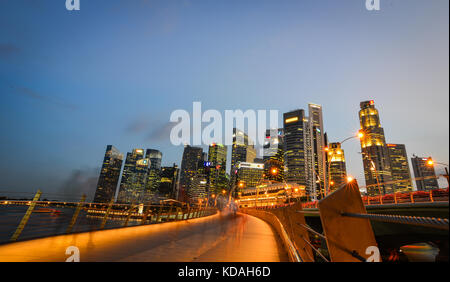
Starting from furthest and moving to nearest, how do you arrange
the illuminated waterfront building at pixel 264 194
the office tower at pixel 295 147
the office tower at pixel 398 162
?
the office tower at pixel 398 162 < the office tower at pixel 295 147 < the illuminated waterfront building at pixel 264 194

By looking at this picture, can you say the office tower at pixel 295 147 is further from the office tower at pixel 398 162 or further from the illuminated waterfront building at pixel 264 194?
the office tower at pixel 398 162

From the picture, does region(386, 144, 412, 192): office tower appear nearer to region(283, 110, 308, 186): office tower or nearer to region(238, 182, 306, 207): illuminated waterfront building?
region(283, 110, 308, 186): office tower

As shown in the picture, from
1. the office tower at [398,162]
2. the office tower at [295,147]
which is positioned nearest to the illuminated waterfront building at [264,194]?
the office tower at [295,147]

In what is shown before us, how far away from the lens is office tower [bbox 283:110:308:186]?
171 meters

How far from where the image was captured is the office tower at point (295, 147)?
171 metres

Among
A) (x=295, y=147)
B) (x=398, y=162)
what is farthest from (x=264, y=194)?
(x=398, y=162)

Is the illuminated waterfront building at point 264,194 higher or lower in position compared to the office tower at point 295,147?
lower

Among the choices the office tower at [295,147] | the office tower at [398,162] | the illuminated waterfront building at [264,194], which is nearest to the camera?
the illuminated waterfront building at [264,194]

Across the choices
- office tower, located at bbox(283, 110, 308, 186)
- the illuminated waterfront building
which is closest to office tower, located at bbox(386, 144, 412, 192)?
office tower, located at bbox(283, 110, 308, 186)

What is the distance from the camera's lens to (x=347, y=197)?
5.90 ft

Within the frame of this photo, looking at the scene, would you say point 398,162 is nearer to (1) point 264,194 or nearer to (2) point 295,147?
(2) point 295,147

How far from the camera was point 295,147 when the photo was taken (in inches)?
7072

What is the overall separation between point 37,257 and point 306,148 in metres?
192
